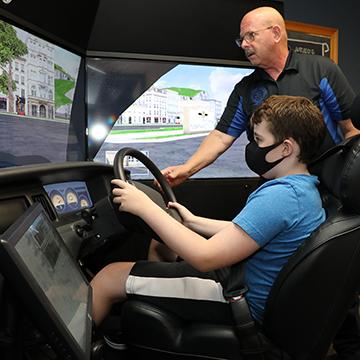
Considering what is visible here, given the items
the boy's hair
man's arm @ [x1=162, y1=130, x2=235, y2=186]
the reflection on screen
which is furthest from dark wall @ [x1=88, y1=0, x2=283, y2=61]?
the reflection on screen

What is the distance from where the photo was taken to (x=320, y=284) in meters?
1.07

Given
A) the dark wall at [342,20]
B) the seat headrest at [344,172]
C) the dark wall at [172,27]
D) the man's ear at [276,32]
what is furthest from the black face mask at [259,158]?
the dark wall at [342,20]

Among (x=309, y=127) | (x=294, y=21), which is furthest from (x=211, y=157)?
(x=294, y=21)

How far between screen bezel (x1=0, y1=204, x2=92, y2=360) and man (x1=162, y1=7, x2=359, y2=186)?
1359 millimetres

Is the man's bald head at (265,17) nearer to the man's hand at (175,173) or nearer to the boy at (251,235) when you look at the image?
the man's hand at (175,173)

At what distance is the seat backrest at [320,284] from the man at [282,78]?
→ 3.58ft

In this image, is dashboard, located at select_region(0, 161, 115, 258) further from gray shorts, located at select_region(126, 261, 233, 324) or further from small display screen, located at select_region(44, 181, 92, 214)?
gray shorts, located at select_region(126, 261, 233, 324)

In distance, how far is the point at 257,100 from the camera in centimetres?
228

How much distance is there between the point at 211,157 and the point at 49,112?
3.00 ft

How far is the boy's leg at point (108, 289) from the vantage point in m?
1.29

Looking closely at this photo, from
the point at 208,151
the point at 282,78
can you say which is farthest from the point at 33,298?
the point at 282,78

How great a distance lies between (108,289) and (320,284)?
62cm

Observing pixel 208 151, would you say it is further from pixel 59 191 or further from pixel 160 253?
pixel 59 191

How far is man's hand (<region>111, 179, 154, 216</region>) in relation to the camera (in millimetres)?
1190
